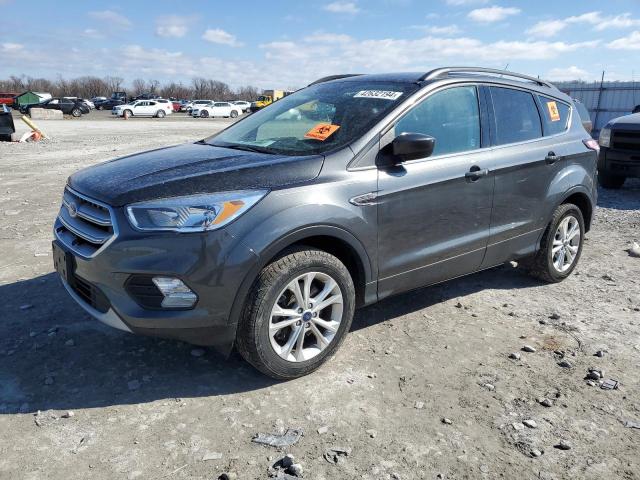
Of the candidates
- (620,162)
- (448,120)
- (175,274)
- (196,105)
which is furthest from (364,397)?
(196,105)

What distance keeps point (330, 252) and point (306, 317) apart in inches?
17.3

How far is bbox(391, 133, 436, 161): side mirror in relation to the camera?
3303 mm

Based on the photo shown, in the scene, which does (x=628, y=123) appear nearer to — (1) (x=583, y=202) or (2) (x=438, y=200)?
(1) (x=583, y=202)

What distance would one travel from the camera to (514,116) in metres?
4.36

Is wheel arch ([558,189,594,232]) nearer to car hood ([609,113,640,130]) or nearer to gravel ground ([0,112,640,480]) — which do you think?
gravel ground ([0,112,640,480])

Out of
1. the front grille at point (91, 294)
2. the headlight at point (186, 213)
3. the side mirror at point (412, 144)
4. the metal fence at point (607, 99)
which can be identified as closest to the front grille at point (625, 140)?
the side mirror at point (412, 144)

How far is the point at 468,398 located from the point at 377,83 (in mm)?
2320

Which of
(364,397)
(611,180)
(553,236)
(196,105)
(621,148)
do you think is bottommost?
(364,397)

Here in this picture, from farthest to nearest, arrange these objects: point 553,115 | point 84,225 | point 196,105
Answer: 1. point 196,105
2. point 553,115
3. point 84,225

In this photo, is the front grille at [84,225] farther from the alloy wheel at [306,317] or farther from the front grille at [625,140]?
the front grille at [625,140]

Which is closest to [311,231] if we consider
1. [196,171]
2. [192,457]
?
[196,171]

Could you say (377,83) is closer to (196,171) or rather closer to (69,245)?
(196,171)

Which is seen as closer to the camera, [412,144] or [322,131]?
[412,144]

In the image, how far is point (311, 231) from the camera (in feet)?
10.0
